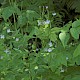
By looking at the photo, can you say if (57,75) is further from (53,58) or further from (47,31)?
(47,31)

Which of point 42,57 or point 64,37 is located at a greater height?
point 64,37

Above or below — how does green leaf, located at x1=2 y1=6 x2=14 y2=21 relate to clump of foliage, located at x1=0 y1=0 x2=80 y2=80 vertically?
above

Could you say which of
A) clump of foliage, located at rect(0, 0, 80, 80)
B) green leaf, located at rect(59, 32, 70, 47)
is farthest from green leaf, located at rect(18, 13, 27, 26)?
green leaf, located at rect(59, 32, 70, 47)

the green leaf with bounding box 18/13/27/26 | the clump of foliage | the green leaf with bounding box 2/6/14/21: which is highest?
the green leaf with bounding box 2/6/14/21

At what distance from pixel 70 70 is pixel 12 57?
0.45 m

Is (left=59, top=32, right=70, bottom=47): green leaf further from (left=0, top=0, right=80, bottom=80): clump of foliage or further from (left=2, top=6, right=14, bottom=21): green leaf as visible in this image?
(left=2, top=6, right=14, bottom=21): green leaf

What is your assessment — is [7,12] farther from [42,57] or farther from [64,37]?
[64,37]

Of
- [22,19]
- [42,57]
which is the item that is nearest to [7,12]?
[22,19]

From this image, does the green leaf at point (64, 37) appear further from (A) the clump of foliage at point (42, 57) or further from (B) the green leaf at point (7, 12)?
(B) the green leaf at point (7, 12)

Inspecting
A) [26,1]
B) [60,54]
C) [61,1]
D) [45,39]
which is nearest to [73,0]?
[61,1]

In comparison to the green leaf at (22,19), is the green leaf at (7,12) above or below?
above

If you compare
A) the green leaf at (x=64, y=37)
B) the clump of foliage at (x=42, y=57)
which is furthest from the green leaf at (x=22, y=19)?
the green leaf at (x=64, y=37)

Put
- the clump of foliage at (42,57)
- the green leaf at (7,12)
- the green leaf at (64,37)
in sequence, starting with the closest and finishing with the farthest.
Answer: the green leaf at (64,37)
the clump of foliage at (42,57)
the green leaf at (7,12)

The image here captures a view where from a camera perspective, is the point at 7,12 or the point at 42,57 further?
the point at 7,12
